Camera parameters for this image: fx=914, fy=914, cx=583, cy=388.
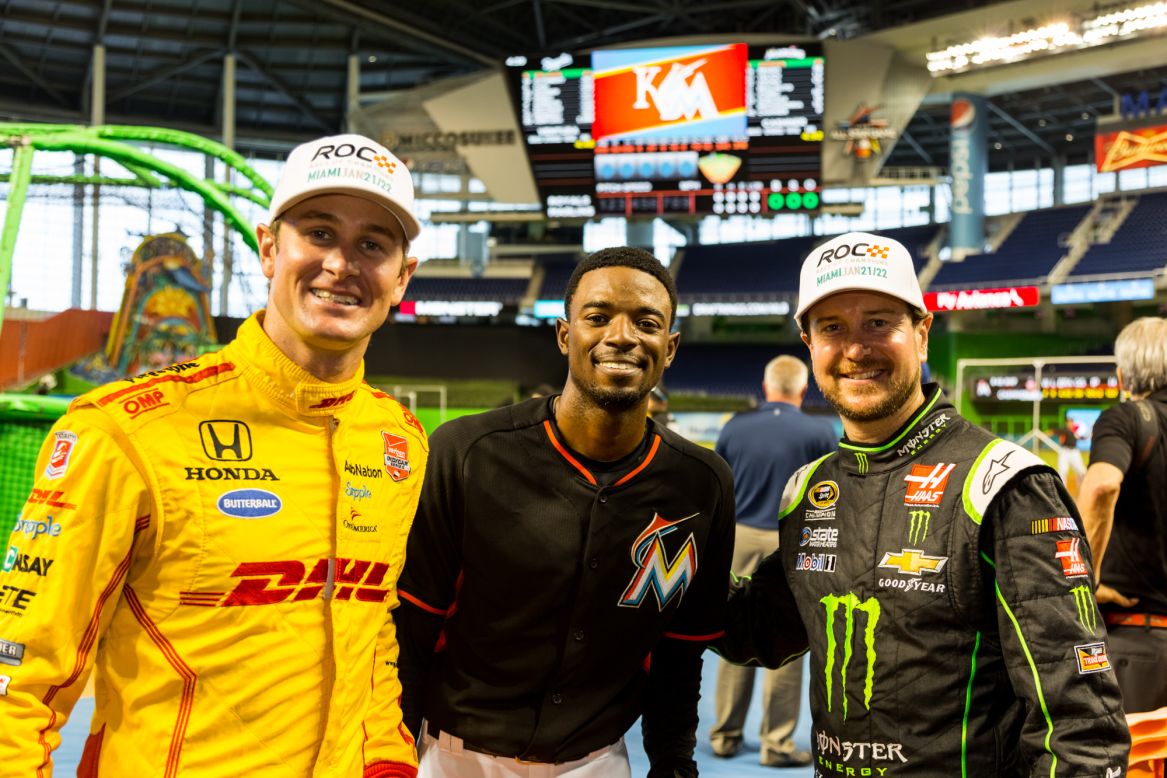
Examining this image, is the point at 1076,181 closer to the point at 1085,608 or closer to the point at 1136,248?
the point at 1136,248

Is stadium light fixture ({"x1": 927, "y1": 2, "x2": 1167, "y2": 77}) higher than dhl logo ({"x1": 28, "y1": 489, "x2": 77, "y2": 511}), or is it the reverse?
stadium light fixture ({"x1": 927, "y1": 2, "x2": 1167, "y2": 77})

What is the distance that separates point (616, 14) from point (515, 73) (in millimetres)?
8557

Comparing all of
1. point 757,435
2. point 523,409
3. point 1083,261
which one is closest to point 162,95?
point 1083,261

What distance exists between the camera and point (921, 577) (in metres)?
1.86

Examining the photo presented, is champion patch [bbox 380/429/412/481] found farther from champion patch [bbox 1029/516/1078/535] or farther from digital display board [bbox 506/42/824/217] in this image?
digital display board [bbox 506/42/824/217]

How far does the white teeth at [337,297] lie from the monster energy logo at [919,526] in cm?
122

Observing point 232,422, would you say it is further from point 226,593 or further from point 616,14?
point 616,14

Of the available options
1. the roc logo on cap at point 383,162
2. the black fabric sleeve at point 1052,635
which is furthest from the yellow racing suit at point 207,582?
the black fabric sleeve at point 1052,635

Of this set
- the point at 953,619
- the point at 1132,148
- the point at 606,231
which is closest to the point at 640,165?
the point at 1132,148

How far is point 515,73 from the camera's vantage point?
59.7 feet

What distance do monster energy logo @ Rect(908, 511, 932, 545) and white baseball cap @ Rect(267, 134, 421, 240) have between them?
1209 mm

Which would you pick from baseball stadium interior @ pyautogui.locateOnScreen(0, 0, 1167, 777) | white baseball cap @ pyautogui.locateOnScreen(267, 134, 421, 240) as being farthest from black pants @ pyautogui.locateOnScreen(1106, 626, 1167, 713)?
baseball stadium interior @ pyautogui.locateOnScreen(0, 0, 1167, 777)

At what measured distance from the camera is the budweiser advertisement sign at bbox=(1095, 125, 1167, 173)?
65.7 ft

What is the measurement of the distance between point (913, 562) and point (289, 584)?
1231 mm
